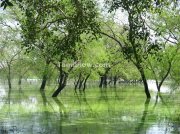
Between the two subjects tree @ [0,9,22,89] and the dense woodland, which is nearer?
the dense woodland

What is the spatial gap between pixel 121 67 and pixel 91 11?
44538 mm

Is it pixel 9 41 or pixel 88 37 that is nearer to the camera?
pixel 88 37

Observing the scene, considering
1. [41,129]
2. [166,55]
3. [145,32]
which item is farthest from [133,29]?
[166,55]

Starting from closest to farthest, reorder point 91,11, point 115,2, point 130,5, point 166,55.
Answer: point 130,5 → point 115,2 → point 91,11 → point 166,55

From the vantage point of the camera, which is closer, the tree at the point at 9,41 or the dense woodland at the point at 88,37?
the dense woodland at the point at 88,37

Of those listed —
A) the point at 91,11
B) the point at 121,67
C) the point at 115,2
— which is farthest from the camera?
the point at 121,67

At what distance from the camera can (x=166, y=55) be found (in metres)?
42.0

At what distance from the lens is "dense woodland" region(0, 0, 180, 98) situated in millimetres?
12055

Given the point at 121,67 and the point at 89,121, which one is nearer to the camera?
the point at 89,121

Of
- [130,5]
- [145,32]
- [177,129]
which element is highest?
[130,5]

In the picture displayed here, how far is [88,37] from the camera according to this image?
25.2 meters

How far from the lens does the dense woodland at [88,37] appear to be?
12.1 metres

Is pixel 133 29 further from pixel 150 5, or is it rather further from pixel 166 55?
pixel 166 55

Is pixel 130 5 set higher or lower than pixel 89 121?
higher
